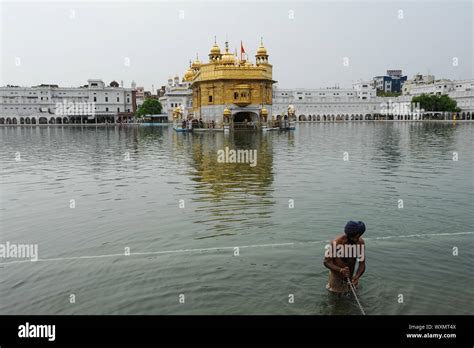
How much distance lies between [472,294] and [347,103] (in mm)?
117176

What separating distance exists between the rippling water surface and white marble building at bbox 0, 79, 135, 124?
309ft

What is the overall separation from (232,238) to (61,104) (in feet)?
351

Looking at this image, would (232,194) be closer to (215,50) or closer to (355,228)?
(355,228)

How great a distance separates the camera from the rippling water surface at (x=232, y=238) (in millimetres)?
7262

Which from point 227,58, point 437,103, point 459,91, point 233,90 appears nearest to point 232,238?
point 233,90

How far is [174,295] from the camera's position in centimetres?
746

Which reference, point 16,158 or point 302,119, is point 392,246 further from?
point 302,119

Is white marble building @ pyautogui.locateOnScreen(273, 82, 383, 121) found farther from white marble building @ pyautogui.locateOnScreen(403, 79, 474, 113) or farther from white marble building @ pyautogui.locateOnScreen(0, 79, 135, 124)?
white marble building @ pyautogui.locateOnScreen(0, 79, 135, 124)

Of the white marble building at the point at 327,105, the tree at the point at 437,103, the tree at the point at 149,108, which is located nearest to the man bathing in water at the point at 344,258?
the tree at the point at 149,108

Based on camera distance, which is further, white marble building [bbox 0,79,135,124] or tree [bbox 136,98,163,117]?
tree [bbox 136,98,163,117]

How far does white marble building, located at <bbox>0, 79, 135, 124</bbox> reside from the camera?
106m

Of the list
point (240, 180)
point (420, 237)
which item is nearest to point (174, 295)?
point (420, 237)

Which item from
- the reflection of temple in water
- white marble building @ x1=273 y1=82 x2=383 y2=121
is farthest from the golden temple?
white marble building @ x1=273 y1=82 x2=383 y2=121

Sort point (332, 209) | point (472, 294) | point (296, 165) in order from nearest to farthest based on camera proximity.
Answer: point (472, 294)
point (332, 209)
point (296, 165)
